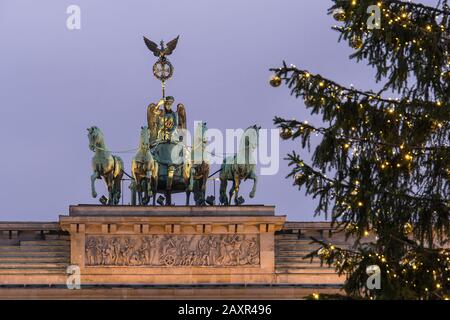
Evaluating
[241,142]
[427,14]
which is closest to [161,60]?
[241,142]

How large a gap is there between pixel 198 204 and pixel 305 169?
114 feet

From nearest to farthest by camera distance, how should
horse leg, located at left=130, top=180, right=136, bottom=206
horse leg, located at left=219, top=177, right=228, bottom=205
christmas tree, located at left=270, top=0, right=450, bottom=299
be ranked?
christmas tree, located at left=270, top=0, right=450, bottom=299 < horse leg, located at left=130, top=180, right=136, bottom=206 < horse leg, located at left=219, top=177, right=228, bottom=205

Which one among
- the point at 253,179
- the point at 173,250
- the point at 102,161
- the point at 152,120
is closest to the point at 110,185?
the point at 102,161

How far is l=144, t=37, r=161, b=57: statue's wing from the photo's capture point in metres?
62.7

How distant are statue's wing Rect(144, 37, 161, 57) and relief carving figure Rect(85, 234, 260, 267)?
6.71 m

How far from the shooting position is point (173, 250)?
198ft

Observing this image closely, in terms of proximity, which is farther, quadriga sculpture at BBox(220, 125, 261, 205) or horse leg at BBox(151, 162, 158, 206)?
quadriga sculpture at BBox(220, 125, 261, 205)

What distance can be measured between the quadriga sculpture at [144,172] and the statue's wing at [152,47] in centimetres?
335

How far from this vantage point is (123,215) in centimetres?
5959

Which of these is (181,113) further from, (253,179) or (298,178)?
(298,178)

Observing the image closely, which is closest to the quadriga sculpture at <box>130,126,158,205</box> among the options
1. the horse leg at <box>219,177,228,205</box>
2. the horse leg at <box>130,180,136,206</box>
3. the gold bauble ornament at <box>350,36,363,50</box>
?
the horse leg at <box>130,180,136,206</box>

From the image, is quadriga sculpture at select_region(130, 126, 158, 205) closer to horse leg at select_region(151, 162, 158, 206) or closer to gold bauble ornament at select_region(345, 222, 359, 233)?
horse leg at select_region(151, 162, 158, 206)
